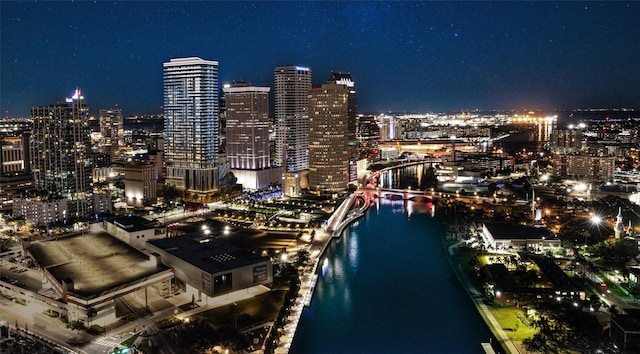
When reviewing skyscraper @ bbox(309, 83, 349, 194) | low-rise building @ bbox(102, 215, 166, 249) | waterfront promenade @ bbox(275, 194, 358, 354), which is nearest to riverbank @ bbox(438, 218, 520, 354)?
waterfront promenade @ bbox(275, 194, 358, 354)

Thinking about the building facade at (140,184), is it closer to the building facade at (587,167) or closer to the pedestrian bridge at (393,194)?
the pedestrian bridge at (393,194)

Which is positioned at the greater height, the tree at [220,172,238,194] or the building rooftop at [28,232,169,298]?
the tree at [220,172,238,194]

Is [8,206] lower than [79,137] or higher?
lower

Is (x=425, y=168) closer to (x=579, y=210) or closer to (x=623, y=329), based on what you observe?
(x=579, y=210)

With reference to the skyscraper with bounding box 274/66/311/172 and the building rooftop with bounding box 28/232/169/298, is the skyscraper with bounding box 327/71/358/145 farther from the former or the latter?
the building rooftop with bounding box 28/232/169/298

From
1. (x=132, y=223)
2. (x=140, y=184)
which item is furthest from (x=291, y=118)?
(x=132, y=223)

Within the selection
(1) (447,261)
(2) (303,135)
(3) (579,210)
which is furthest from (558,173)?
(1) (447,261)

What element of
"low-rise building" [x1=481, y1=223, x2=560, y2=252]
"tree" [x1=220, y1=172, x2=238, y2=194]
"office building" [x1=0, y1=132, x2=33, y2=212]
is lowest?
"low-rise building" [x1=481, y1=223, x2=560, y2=252]
